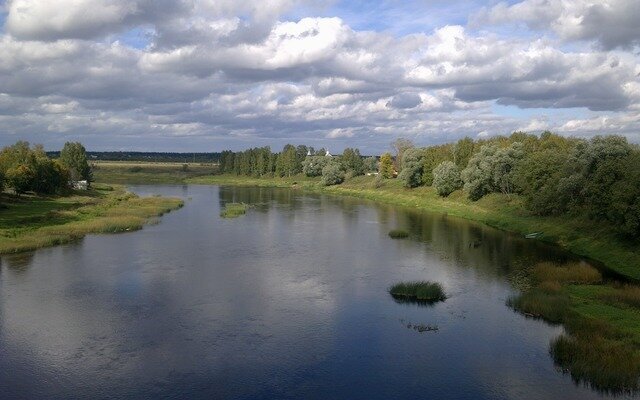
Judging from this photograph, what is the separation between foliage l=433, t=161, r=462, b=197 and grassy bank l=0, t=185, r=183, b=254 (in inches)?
1493

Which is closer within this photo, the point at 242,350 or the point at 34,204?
the point at 242,350

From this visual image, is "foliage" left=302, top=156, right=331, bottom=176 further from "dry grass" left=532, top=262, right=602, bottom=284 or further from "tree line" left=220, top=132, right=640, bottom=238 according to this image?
"dry grass" left=532, top=262, right=602, bottom=284

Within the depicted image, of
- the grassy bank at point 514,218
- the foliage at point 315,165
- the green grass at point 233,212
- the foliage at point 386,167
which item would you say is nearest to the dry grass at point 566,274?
the grassy bank at point 514,218

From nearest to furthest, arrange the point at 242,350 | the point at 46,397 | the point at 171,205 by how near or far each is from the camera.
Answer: the point at 46,397
the point at 242,350
the point at 171,205

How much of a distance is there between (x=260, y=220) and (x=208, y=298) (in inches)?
1321

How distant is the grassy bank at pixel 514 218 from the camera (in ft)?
126

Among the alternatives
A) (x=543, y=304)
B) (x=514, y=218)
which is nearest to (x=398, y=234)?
(x=514, y=218)

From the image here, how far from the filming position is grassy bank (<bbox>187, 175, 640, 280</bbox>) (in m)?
38.3

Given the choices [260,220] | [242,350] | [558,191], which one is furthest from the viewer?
[260,220]

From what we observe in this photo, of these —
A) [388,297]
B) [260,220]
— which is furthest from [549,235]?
[260,220]

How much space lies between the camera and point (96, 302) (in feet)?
91.0

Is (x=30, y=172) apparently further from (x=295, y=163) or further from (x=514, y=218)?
(x=295, y=163)

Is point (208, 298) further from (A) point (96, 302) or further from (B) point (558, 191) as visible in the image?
(B) point (558, 191)

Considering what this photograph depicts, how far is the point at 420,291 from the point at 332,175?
9437cm
